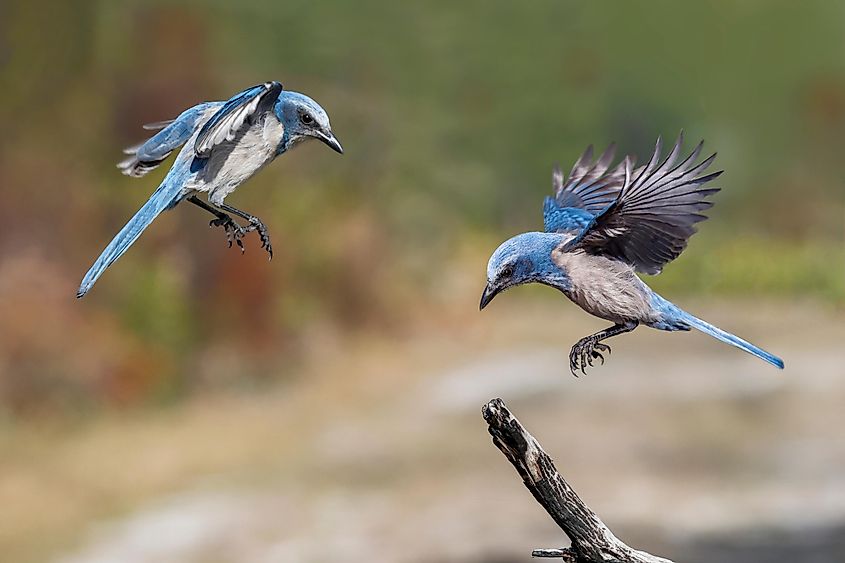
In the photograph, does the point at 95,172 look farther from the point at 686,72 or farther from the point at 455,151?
the point at 686,72

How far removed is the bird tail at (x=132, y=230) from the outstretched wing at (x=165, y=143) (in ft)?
0.21

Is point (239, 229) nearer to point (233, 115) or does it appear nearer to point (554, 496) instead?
point (233, 115)

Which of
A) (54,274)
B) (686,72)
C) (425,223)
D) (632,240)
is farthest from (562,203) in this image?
(686,72)

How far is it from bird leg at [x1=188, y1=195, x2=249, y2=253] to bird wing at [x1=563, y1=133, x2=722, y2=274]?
1.35 ft

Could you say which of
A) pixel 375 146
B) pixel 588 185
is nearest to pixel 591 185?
pixel 588 185

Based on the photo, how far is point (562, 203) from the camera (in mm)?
1737

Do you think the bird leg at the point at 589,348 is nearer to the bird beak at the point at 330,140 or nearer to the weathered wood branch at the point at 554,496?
the weathered wood branch at the point at 554,496

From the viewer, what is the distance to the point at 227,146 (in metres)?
1.31

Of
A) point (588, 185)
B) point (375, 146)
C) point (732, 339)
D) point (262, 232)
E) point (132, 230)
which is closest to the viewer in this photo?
point (132, 230)

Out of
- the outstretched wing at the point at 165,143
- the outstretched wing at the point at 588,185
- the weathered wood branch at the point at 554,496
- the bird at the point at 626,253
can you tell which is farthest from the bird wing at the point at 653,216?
the outstretched wing at the point at 165,143

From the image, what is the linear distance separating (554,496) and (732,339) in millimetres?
549

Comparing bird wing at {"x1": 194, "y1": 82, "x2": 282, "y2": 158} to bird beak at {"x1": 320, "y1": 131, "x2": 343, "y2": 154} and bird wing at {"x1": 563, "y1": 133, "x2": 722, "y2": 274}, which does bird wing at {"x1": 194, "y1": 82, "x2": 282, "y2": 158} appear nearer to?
bird beak at {"x1": 320, "y1": 131, "x2": 343, "y2": 154}

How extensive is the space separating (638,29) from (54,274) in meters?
3.63

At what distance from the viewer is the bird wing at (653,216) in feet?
4.56
